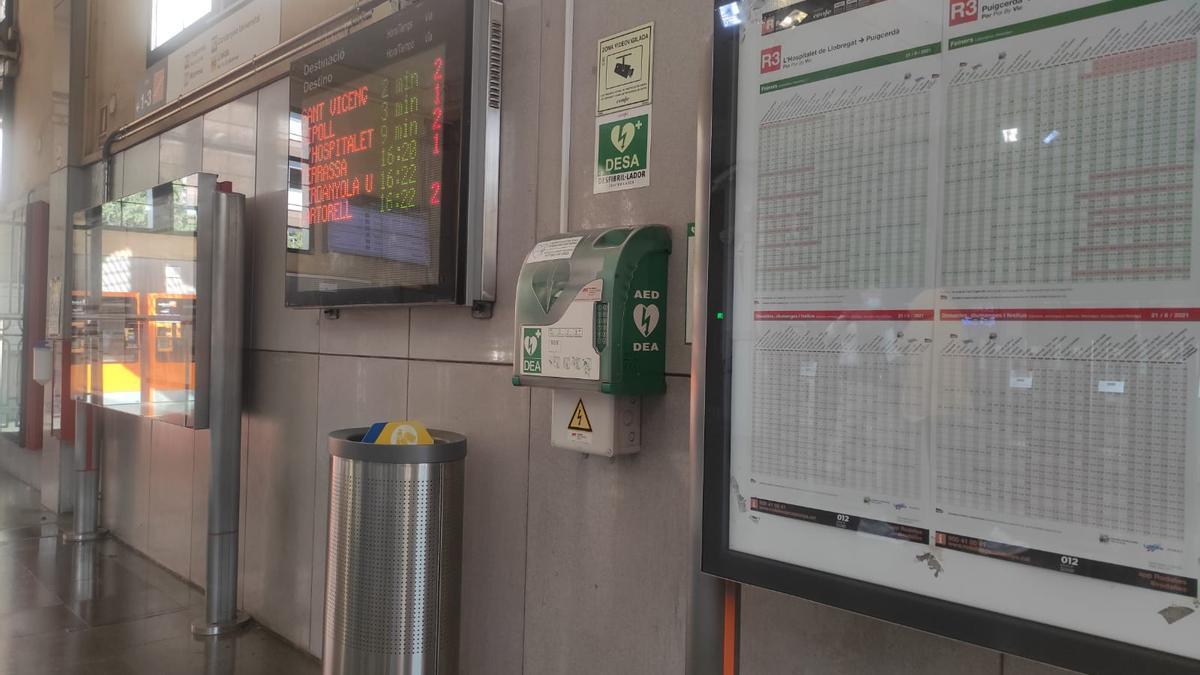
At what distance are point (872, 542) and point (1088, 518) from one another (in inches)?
13.1

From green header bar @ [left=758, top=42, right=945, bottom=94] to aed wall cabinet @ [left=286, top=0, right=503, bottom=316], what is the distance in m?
1.32

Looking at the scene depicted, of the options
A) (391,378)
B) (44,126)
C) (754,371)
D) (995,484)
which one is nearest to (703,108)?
(754,371)

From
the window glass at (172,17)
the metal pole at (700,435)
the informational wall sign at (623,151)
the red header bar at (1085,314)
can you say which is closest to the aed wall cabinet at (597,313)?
the informational wall sign at (623,151)

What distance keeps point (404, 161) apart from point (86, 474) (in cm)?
433

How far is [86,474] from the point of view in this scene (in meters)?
5.73

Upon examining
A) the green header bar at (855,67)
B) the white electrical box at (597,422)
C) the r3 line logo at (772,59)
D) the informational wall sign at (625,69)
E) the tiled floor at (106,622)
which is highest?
the informational wall sign at (625,69)

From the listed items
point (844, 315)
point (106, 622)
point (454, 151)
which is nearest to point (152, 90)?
point (106, 622)

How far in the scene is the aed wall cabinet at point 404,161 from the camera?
105 inches

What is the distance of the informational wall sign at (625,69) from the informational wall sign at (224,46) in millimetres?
2327

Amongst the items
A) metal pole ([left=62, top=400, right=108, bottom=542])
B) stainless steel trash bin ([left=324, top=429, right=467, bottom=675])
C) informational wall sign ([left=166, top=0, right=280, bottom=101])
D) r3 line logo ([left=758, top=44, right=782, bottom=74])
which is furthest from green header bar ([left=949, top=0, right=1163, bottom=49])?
metal pole ([left=62, top=400, right=108, bottom=542])

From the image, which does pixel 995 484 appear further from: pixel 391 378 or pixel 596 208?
pixel 391 378

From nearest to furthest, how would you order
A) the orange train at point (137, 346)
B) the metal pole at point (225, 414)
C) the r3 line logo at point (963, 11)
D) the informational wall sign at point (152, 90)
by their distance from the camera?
the r3 line logo at point (963, 11) < the metal pole at point (225, 414) < the orange train at point (137, 346) < the informational wall sign at point (152, 90)

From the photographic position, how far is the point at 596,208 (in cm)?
244

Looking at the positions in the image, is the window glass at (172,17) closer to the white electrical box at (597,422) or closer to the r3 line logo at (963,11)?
the white electrical box at (597,422)
